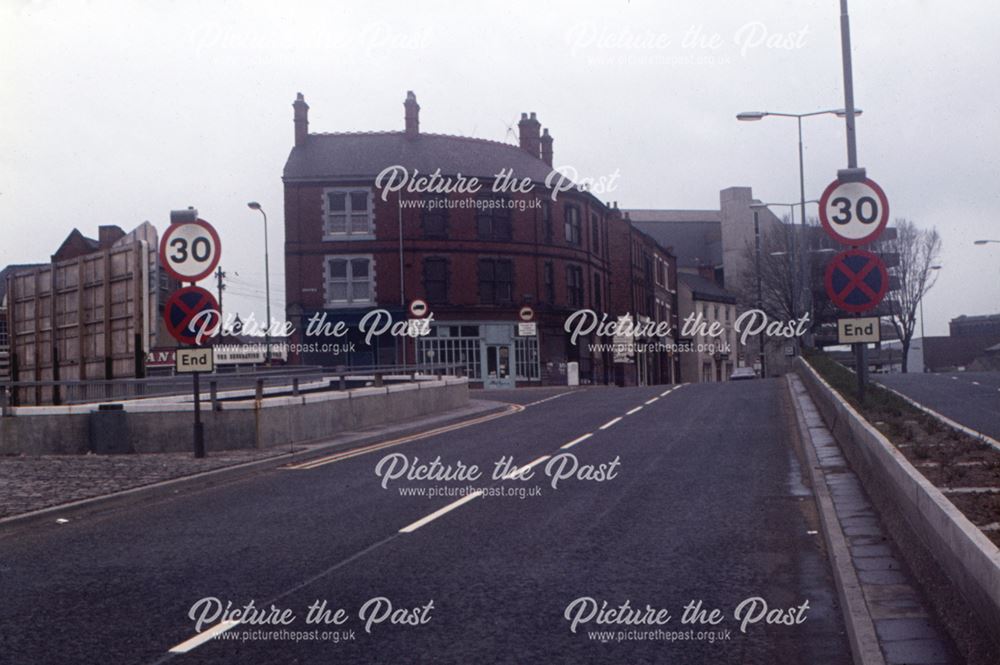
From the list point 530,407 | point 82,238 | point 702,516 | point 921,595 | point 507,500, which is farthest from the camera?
point 82,238

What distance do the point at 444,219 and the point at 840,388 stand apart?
34.3 m

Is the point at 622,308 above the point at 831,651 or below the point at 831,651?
above

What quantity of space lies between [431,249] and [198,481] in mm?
37602

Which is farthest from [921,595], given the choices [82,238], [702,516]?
[82,238]

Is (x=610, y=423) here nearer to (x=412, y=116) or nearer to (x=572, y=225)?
(x=412, y=116)

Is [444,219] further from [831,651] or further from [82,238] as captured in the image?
[831,651]

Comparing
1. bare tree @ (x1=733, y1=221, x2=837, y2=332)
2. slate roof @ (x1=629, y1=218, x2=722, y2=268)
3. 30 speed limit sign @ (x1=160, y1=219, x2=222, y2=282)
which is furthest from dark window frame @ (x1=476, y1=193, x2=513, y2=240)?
slate roof @ (x1=629, y1=218, x2=722, y2=268)

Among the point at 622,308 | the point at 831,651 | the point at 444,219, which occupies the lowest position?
the point at 831,651

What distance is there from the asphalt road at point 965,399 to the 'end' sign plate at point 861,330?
11.1 ft

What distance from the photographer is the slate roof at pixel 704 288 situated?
8438cm

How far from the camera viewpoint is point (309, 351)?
48.7 m

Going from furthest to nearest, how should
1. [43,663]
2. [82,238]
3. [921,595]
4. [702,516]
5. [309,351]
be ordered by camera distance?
[82,238] → [309,351] → [702,516] → [921,595] → [43,663]

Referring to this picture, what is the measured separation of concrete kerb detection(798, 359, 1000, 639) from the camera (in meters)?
4.54

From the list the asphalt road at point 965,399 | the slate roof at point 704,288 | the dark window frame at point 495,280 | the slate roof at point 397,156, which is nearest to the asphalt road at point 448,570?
the asphalt road at point 965,399
